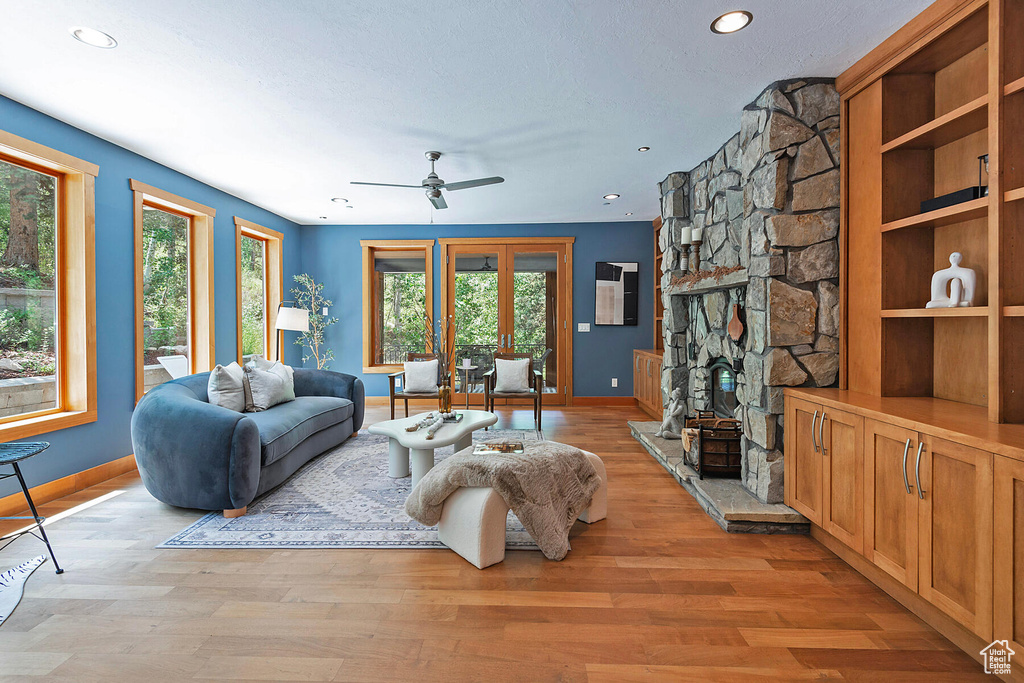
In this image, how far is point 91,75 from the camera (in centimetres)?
273

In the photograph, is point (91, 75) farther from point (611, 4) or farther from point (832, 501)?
point (832, 501)

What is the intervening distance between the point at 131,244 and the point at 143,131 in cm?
99

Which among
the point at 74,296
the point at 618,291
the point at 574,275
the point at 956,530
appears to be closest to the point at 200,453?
the point at 74,296

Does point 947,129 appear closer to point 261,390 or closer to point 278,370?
point 261,390

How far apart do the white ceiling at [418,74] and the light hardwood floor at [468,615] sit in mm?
2609

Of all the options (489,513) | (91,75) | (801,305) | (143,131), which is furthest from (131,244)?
(801,305)

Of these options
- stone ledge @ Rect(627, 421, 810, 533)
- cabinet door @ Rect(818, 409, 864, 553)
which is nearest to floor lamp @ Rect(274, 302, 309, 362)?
stone ledge @ Rect(627, 421, 810, 533)

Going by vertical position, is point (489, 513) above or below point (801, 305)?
below

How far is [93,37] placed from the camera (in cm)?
237

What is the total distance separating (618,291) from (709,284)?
3.22 metres

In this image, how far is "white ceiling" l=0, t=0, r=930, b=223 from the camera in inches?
87.4

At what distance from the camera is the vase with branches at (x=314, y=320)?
6.98 meters

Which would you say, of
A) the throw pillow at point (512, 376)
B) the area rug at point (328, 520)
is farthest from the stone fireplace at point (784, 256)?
the throw pillow at point (512, 376)

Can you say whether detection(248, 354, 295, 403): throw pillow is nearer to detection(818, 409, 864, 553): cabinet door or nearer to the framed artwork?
detection(818, 409, 864, 553): cabinet door
